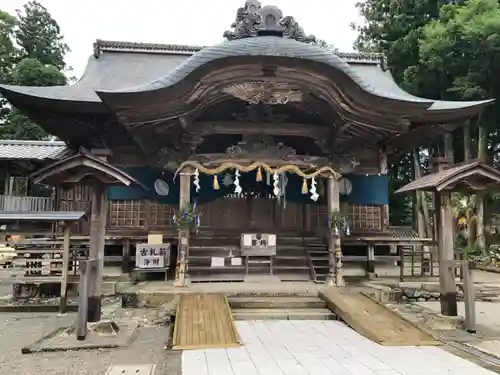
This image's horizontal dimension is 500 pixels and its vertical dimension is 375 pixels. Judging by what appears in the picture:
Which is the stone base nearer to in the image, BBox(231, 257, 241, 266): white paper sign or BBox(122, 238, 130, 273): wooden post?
BBox(231, 257, 241, 266): white paper sign

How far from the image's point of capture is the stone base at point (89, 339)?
5.05 meters

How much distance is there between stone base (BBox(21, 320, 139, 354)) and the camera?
505 centimetres

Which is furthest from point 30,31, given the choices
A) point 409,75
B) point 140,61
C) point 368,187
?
point 368,187

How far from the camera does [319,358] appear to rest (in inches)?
183

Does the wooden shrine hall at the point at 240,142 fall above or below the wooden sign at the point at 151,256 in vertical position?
above

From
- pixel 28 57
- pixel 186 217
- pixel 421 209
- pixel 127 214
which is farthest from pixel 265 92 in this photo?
pixel 28 57

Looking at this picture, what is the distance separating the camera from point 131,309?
24.7ft

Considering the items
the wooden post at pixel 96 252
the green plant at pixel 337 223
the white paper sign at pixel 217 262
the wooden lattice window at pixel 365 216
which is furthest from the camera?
the wooden lattice window at pixel 365 216

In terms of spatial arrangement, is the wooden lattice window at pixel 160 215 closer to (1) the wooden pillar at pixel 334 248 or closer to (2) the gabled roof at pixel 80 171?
(1) the wooden pillar at pixel 334 248

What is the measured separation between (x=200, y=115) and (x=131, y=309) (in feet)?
13.5

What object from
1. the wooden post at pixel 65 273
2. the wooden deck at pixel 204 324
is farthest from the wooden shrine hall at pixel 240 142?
the wooden deck at pixel 204 324

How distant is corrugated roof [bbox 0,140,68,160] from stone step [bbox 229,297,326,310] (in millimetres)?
7228

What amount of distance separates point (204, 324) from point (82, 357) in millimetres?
1650

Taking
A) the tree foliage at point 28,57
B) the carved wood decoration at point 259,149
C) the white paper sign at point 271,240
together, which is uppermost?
the tree foliage at point 28,57
